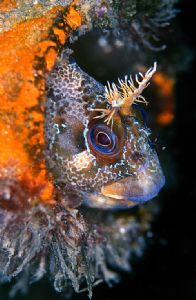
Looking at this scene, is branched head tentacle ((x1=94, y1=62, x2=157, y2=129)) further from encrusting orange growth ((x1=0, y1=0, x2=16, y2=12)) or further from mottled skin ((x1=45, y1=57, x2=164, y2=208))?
encrusting orange growth ((x1=0, y1=0, x2=16, y2=12))

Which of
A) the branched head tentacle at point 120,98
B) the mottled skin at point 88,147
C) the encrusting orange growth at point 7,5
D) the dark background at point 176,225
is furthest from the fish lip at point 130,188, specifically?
the dark background at point 176,225

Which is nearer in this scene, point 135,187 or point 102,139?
point 102,139

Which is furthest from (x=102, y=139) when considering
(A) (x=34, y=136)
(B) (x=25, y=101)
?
(B) (x=25, y=101)

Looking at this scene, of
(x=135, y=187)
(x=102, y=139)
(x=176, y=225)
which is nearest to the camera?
(x=102, y=139)

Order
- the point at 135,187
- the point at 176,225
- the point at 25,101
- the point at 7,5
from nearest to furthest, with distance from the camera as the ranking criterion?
the point at 25,101 → the point at 7,5 → the point at 135,187 → the point at 176,225

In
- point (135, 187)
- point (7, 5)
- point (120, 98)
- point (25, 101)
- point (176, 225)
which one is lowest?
point (176, 225)

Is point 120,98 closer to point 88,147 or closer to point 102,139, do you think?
point 102,139

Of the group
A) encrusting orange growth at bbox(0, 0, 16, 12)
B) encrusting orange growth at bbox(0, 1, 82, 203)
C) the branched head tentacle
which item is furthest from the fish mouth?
encrusting orange growth at bbox(0, 0, 16, 12)

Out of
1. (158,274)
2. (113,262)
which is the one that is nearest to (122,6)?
(113,262)

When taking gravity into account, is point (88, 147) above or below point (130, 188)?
above
